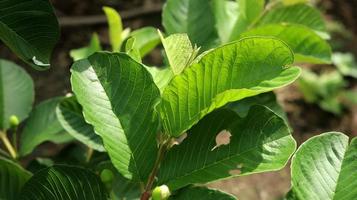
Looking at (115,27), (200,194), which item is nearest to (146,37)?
(115,27)

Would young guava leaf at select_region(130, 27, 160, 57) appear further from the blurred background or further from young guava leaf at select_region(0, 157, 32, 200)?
the blurred background

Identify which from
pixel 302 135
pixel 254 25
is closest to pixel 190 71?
pixel 254 25

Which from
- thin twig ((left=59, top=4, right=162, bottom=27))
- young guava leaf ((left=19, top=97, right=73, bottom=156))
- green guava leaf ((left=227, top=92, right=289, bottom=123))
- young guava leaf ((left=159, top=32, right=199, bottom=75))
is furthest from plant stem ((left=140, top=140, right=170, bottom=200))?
thin twig ((left=59, top=4, right=162, bottom=27))

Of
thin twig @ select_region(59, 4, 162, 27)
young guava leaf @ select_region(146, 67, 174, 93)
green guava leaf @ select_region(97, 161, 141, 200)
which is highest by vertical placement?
young guava leaf @ select_region(146, 67, 174, 93)

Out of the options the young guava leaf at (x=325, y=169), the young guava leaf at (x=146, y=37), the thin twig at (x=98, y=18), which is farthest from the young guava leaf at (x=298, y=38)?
the thin twig at (x=98, y=18)

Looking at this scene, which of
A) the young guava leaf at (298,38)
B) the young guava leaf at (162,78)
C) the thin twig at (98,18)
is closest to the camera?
the young guava leaf at (162,78)

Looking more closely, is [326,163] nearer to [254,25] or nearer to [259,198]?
[254,25]

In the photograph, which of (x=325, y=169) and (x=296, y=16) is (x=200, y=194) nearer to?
(x=325, y=169)

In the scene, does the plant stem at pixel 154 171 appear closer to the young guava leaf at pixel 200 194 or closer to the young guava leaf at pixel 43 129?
the young guava leaf at pixel 200 194
